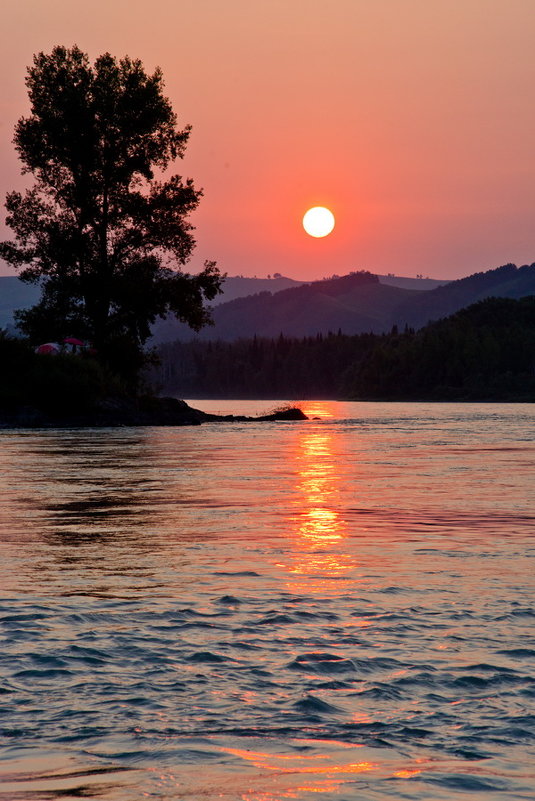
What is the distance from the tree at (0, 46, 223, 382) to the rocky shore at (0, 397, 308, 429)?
116 inches

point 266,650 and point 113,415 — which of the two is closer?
point 266,650

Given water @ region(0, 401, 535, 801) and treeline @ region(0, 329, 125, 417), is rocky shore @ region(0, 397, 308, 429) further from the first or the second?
water @ region(0, 401, 535, 801)

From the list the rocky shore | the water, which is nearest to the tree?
the rocky shore

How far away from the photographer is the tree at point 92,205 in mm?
66750

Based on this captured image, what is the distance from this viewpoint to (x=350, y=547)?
1568cm

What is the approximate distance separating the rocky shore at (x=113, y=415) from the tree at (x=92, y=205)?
294 centimetres

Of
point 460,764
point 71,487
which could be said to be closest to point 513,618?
point 460,764

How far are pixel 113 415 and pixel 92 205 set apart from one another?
13414mm

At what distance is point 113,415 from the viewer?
2537 inches

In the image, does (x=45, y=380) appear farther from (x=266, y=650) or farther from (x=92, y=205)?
(x=266, y=650)

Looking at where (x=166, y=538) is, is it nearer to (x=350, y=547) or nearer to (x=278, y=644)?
(x=350, y=547)

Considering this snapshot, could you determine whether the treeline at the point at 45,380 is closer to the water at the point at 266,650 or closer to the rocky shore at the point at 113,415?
the rocky shore at the point at 113,415

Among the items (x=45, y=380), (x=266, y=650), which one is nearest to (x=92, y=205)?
(x=45, y=380)

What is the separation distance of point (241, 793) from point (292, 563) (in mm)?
8236
